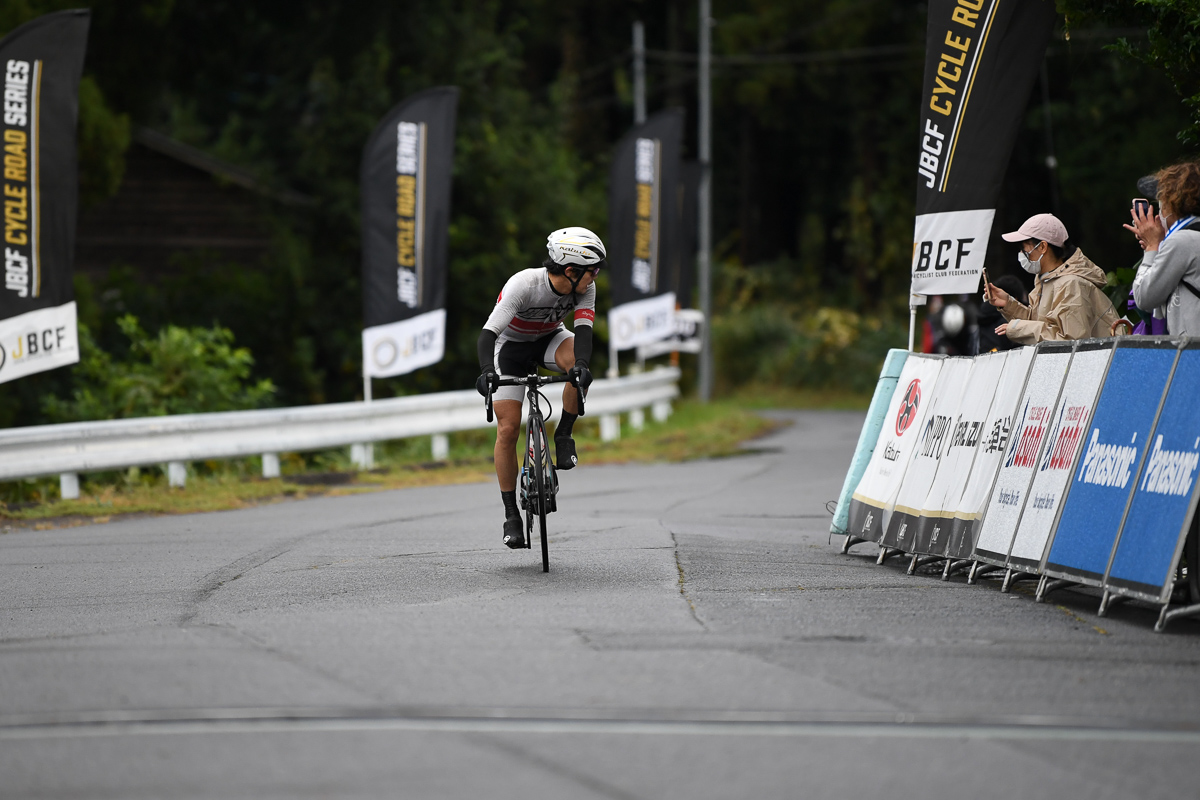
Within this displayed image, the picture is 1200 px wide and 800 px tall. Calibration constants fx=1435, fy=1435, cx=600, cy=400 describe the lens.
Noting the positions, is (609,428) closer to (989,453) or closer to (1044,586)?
(989,453)

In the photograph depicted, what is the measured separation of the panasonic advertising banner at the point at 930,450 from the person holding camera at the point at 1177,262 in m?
1.49

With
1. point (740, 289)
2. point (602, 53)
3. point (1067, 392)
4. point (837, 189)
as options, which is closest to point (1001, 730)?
point (1067, 392)

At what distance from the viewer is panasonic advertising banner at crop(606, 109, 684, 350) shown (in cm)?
2362

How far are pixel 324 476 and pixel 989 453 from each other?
9.01 m

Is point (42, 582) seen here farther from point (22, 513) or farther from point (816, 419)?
point (816, 419)

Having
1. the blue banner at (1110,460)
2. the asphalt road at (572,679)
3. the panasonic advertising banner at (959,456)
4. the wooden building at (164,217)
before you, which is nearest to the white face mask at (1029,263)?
the panasonic advertising banner at (959,456)

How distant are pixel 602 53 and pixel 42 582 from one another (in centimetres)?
4338

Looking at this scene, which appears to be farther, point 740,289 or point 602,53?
point 602,53

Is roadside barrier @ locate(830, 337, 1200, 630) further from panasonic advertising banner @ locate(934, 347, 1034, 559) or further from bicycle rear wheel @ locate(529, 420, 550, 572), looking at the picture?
bicycle rear wheel @ locate(529, 420, 550, 572)

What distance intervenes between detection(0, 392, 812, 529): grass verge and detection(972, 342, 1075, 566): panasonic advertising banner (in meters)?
7.53

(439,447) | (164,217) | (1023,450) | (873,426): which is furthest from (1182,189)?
(164,217)

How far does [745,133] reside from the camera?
169ft

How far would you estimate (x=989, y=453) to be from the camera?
339 inches

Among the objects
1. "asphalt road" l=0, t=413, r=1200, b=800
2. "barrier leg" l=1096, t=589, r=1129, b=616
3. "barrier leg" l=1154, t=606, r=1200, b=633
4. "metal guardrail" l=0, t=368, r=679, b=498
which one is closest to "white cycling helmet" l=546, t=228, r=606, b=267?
"asphalt road" l=0, t=413, r=1200, b=800
